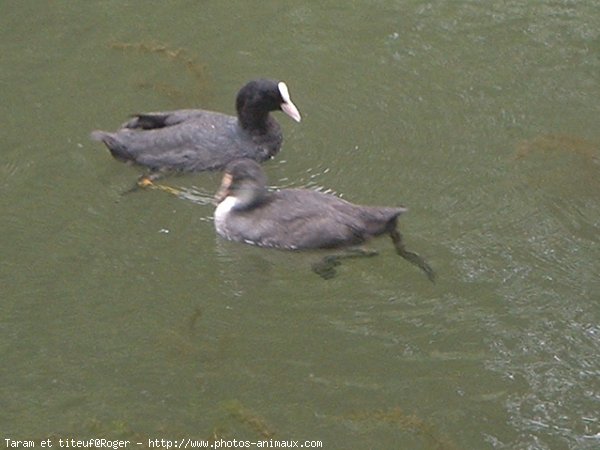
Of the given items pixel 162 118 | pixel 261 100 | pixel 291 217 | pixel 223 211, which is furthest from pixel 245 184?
pixel 162 118

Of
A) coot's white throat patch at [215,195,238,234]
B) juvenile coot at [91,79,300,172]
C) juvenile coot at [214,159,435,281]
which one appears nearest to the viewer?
juvenile coot at [214,159,435,281]

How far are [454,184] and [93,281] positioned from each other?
2.57m

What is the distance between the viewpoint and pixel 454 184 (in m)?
8.80

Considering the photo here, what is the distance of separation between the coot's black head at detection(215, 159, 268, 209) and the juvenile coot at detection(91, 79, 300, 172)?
581 millimetres

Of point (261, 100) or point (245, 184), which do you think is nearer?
point (245, 184)

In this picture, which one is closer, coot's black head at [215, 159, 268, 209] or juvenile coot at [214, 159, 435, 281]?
juvenile coot at [214, 159, 435, 281]

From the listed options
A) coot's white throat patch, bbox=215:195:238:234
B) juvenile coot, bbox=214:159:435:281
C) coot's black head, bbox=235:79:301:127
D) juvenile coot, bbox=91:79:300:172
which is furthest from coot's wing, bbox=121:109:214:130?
coot's white throat patch, bbox=215:195:238:234

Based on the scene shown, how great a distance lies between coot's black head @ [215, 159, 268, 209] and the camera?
334 inches

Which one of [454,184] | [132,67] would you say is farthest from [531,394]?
[132,67]

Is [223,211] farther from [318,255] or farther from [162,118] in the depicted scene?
[162,118]

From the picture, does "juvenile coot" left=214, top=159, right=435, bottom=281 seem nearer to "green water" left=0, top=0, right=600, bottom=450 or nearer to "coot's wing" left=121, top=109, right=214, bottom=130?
"green water" left=0, top=0, right=600, bottom=450

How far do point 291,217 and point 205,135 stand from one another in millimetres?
1224

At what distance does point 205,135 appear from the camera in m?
9.18

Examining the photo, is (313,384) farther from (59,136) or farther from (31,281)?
(59,136)
